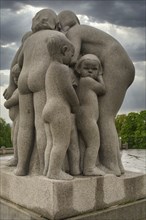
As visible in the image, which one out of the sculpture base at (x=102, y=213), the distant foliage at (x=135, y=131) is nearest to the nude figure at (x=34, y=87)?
the sculpture base at (x=102, y=213)

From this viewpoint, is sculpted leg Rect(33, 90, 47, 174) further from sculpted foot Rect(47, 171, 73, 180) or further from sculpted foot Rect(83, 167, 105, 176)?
sculpted foot Rect(83, 167, 105, 176)

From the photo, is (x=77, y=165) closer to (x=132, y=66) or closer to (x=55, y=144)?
(x=55, y=144)

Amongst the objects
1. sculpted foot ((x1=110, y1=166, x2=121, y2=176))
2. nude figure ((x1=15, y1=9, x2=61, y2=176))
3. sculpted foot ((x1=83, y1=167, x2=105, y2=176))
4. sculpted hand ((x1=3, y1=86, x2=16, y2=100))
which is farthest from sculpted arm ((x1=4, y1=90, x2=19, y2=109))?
sculpted foot ((x1=110, y1=166, x2=121, y2=176))

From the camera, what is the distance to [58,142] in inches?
161

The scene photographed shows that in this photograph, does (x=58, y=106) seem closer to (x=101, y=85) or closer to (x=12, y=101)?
(x=101, y=85)

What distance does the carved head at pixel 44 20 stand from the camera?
479 centimetres

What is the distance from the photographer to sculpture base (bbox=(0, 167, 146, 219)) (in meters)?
3.89

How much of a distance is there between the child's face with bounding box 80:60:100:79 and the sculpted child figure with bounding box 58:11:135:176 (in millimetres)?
176

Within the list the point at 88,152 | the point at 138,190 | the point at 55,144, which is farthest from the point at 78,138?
the point at 138,190

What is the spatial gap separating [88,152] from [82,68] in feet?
4.10

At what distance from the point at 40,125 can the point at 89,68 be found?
A: 3.66 ft

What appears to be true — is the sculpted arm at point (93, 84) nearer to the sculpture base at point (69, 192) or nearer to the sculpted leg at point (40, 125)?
the sculpted leg at point (40, 125)

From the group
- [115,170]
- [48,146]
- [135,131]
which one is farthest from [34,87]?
[135,131]

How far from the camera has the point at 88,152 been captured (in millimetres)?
4539
